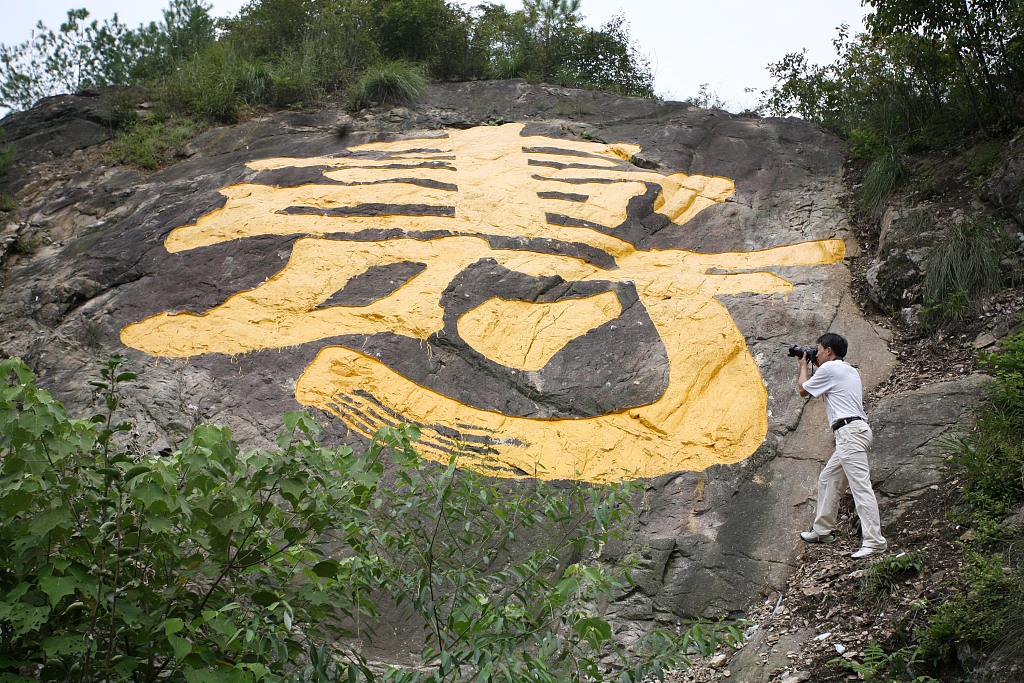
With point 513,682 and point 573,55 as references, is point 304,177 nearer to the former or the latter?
point 573,55

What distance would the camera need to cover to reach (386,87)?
36.2 ft

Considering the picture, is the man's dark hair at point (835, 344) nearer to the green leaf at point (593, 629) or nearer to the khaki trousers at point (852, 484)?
the khaki trousers at point (852, 484)

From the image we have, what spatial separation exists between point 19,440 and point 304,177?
247 inches

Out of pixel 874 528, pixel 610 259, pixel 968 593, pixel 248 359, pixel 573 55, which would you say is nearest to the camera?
pixel 968 593

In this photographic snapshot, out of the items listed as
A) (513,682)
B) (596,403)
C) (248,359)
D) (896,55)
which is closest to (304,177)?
(248,359)

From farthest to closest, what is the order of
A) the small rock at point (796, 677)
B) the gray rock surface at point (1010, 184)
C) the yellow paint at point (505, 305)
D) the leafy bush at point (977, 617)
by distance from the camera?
the gray rock surface at point (1010, 184)
the yellow paint at point (505, 305)
the small rock at point (796, 677)
the leafy bush at point (977, 617)

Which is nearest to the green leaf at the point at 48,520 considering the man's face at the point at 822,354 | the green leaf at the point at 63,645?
the green leaf at the point at 63,645

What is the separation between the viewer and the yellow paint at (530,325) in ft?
22.5

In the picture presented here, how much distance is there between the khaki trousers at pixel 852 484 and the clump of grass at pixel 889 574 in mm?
240

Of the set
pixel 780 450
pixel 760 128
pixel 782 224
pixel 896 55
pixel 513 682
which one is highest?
pixel 896 55

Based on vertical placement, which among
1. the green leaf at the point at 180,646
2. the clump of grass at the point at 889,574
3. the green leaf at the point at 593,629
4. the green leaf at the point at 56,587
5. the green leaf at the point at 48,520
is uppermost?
the green leaf at the point at 48,520

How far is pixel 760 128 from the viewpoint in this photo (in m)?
10.1

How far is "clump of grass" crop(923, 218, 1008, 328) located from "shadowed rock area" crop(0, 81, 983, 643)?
1.24ft

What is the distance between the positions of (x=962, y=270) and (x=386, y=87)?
7074 mm
